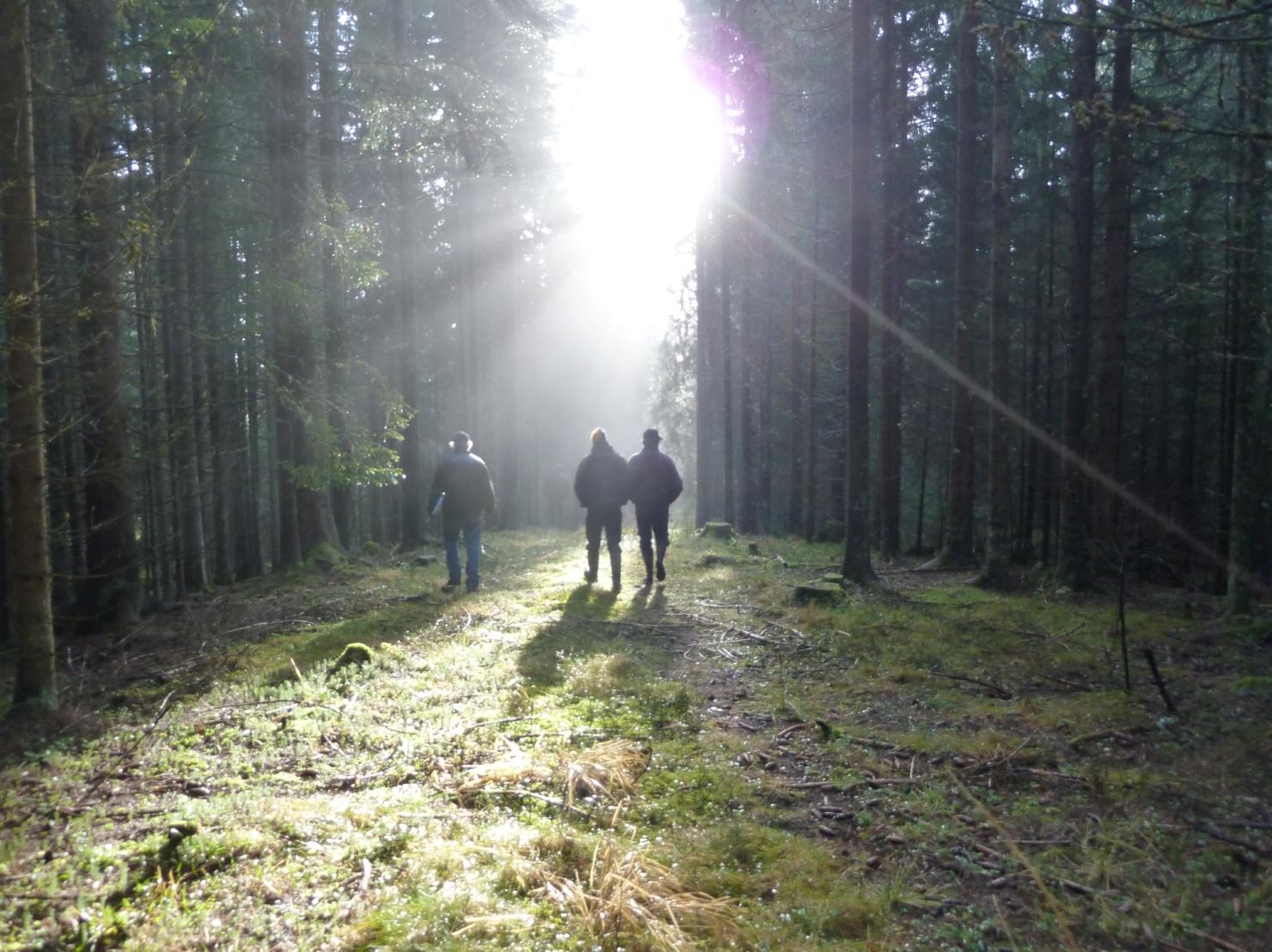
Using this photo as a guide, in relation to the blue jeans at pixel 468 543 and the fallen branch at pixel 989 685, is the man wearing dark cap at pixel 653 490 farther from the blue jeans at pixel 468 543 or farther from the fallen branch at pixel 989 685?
the fallen branch at pixel 989 685

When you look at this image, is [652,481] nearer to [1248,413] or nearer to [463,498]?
[463,498]

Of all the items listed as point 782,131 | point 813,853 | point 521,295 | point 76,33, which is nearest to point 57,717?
point 813,853

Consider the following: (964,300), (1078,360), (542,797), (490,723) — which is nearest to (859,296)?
(964,300)

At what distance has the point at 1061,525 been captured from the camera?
1488cm

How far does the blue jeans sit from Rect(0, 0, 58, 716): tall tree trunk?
6403mm

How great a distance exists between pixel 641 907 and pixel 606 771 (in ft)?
5.31

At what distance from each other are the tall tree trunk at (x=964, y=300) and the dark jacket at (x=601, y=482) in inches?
251

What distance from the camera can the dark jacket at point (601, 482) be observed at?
12.9 metres

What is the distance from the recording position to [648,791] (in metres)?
5.13

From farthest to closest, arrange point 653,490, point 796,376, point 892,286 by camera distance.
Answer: point 796,376
point 892,286
point 653,490

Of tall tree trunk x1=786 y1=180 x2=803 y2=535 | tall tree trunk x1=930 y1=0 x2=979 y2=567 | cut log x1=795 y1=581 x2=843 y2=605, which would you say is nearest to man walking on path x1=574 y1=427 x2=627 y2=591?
cut log x1=795 y1=581 x2=843 y2=605

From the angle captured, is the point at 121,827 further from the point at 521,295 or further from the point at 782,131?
the point at 521,295

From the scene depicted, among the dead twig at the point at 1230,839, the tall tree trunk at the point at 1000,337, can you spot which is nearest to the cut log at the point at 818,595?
the tall tree trunk at the point at 1000,337

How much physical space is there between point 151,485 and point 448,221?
14120 millimetres
